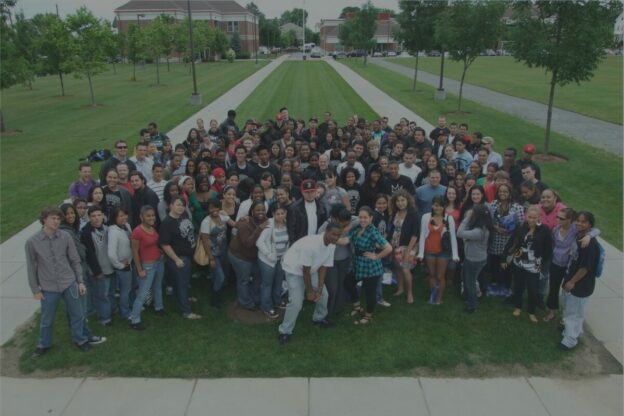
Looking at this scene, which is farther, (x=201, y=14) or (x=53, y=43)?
(x=201, y=14)

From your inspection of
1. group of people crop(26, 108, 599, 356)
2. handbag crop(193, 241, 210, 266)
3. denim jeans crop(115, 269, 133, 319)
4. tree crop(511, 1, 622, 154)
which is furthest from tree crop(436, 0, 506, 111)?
denim jeans crop(115, 269, 133, 319)

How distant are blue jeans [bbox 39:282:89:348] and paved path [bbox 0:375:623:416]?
580 mm

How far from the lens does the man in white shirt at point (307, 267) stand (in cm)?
586

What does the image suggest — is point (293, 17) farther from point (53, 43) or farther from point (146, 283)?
point (146, 283)

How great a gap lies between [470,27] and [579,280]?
18008 mm

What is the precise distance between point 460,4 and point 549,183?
466 inches

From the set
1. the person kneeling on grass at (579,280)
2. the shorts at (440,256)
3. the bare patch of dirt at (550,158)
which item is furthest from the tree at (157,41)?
the person kneeling on grass at (579,280)

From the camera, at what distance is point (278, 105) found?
25.6 metres

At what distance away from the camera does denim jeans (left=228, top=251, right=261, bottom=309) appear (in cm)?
667

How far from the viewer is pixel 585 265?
5.92 metres

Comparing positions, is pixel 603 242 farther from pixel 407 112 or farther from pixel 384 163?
pixel 407 112

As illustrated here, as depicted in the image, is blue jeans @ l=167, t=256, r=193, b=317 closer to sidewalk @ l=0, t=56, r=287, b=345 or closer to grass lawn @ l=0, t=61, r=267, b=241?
sidewalk @ l=0, t=56, r=287, b=345

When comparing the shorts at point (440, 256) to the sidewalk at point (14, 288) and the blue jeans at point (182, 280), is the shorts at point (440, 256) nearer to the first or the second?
the blue jeans at point (182, 280)

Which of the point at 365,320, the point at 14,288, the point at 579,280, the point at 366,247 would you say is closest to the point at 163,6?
the point at 14,288
